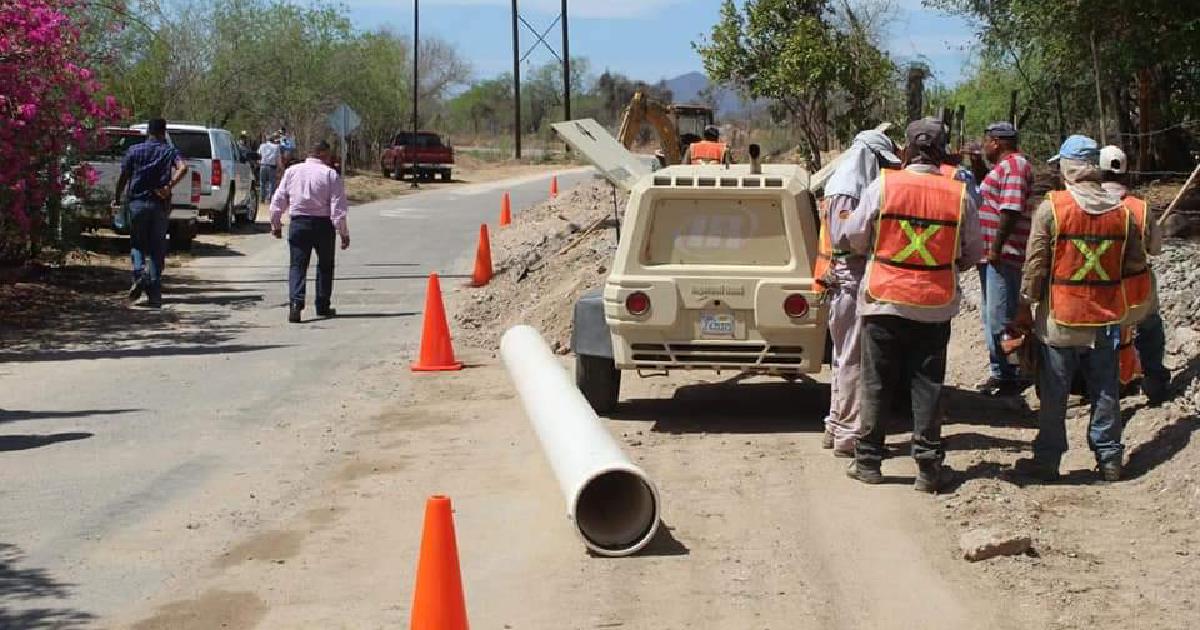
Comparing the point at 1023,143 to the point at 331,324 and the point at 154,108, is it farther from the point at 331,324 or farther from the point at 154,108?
the point at 154,108

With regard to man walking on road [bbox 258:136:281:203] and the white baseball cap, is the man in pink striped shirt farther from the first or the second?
man walking on road [bbox 258:136:281:203]

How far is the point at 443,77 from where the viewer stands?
337 ft

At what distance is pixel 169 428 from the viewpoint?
1078 cm

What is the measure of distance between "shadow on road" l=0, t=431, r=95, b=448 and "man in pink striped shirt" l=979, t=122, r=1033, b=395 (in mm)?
5866

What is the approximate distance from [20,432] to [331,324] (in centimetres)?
606

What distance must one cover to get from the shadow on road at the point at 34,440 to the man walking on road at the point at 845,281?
15.6ft

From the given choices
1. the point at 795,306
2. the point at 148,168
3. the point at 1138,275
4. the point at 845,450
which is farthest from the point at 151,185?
the point at 1138,275

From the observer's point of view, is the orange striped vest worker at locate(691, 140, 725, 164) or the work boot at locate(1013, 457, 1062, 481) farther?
the orange striped vest worker at locate(691, 140, 725, 164)

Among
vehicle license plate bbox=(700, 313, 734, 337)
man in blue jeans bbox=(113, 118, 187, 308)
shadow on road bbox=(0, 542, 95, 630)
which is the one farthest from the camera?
man in blue jeans bbox=(113, 118, 187, 308)

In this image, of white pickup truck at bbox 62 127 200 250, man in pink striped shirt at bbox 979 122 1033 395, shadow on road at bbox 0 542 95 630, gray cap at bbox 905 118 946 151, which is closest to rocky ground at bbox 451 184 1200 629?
man in pink striped shirt at bbox 979 122 1033 395

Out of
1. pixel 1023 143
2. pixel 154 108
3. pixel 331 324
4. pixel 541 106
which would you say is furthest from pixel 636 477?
pixel 541 106

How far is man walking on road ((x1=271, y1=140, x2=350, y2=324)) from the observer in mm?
16359

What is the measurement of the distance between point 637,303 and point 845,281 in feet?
4.80

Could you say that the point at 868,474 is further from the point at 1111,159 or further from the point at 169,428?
the point at 169,428
